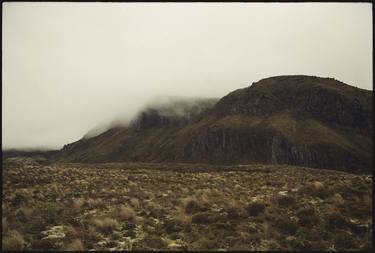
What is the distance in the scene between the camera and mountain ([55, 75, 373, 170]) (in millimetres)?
104438

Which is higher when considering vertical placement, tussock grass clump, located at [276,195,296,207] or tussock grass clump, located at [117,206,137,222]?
tussock grass clump, located at [276,195,296,207]

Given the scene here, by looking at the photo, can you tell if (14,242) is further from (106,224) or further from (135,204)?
(135,204)

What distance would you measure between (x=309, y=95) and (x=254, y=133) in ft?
104

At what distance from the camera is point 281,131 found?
364ft

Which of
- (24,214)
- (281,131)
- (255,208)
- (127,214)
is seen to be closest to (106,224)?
(127,214)

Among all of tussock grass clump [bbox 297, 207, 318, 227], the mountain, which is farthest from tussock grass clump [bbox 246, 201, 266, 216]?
the mountain

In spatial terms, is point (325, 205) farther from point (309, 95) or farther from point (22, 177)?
point (309, 95)

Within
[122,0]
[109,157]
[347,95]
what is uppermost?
[347,95]

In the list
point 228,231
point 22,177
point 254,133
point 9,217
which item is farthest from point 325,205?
point 254,133

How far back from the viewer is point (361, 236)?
9.11m

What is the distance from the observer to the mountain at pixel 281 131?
10444 centimetres

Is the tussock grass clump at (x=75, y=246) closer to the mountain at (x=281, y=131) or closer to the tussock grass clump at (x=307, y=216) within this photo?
the tussock grass clump at (x=307, y=216)

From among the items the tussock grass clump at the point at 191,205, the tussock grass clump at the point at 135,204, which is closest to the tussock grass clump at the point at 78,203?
the tussock grass clump at the point at 135,204

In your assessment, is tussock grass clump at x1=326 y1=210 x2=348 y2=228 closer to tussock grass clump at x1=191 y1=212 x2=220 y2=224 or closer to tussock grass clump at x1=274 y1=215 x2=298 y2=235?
tussock grass clump at x1=274 y1=215 x2=298 y2=235
